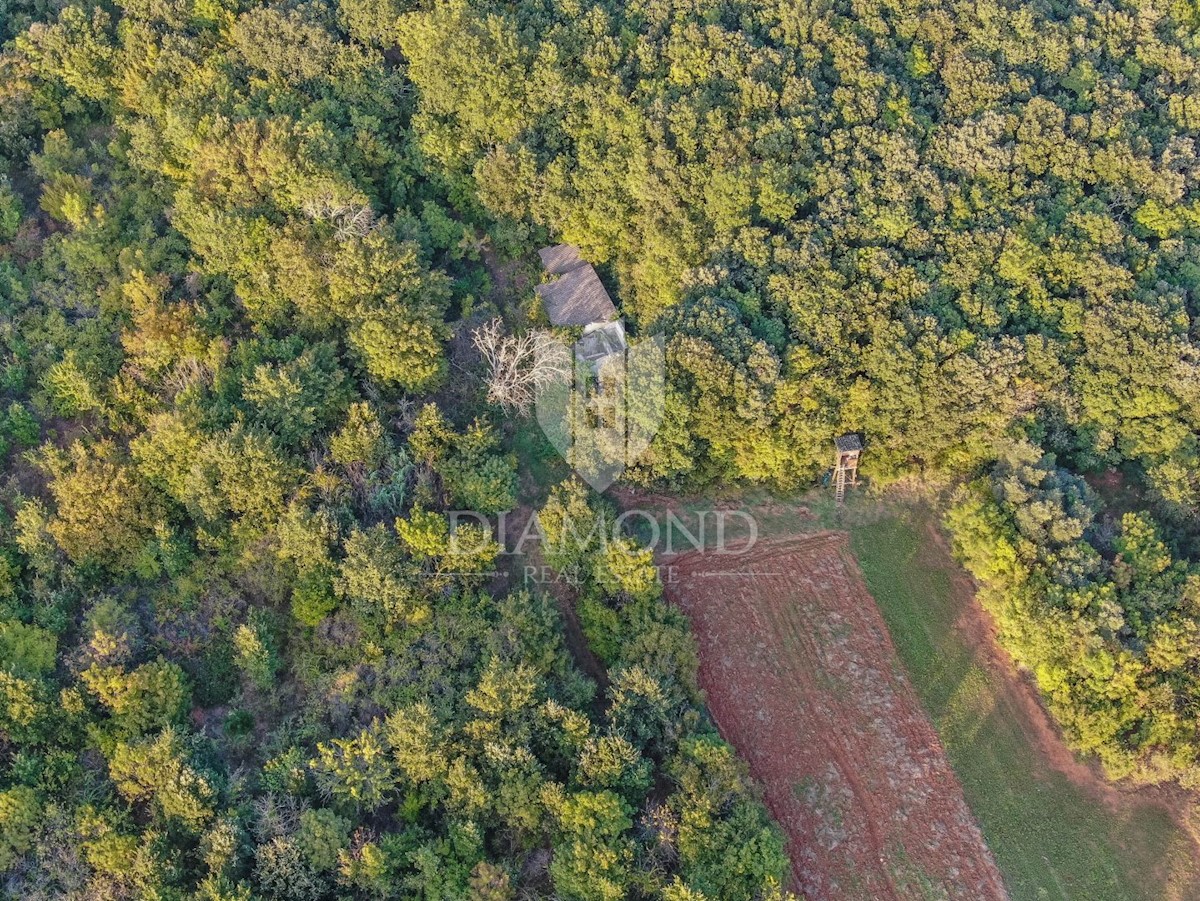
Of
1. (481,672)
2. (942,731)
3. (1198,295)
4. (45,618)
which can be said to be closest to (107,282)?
(45,618)

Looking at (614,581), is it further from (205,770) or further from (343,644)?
(205,770)

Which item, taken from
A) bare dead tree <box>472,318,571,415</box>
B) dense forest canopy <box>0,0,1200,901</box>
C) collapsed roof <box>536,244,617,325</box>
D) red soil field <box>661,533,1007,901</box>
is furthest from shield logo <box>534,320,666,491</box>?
red soil field <box>661,533,1007,901</box>

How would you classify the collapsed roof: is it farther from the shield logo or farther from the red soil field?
A: the red soil field

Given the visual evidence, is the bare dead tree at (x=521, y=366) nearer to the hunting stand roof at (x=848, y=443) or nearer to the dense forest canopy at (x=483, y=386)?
the dense forest canopy at (x=483, y=386)

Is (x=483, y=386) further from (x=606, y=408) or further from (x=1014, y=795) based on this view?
(x=1014, y=795)

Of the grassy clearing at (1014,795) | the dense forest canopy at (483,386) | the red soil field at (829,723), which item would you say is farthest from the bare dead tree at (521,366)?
the grassy clearing at (1014,795)

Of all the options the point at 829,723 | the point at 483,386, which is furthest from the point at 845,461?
the point at 483,386
